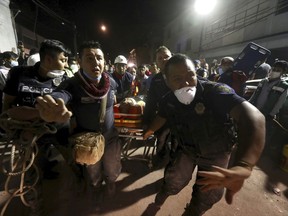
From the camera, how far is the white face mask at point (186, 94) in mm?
1623

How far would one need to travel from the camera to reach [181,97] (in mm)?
1670

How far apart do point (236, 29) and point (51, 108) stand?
50.2ft

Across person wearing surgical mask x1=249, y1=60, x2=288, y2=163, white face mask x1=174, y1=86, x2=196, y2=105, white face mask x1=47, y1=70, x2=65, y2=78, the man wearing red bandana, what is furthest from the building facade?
white face mask x1=47, y1=70, x2=65, y2=78

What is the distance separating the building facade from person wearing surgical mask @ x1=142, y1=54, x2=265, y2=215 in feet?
35.2

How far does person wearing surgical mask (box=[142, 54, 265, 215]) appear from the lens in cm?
112

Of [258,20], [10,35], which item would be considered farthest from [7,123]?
[258,20]

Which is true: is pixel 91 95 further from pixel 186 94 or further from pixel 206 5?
pixel 206 5

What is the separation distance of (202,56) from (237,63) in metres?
14.5

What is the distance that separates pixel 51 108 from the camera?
1.31 m

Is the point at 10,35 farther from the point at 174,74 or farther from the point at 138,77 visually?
the point at 174,74

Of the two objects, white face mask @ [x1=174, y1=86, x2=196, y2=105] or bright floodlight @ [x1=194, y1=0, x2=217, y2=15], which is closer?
white face mask @ [x1=174, y1=86, x2=196, y2=105]

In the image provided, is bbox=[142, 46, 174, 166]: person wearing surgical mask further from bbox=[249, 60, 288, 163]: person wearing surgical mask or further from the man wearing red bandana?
bbox=[249, 60, 288, 163]: person wearing surgical mask

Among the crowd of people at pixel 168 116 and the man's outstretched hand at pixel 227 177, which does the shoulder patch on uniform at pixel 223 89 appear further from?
the man's outstretched hand at pixel 227 177

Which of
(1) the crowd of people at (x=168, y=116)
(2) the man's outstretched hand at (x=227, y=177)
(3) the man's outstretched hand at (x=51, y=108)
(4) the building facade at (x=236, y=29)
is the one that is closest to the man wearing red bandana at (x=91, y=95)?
(1) the crowd of people at (x=168, y=116)
